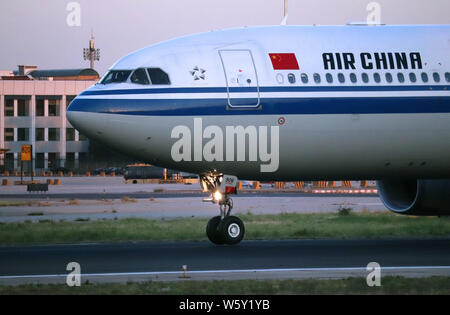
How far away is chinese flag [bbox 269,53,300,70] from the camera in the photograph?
22641 millimetres

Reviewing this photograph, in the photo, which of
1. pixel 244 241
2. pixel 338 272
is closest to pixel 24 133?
pixel 244 241

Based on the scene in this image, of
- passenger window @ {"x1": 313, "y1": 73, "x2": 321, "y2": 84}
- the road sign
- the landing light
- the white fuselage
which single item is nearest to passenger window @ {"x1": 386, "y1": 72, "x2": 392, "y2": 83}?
the white fuselage

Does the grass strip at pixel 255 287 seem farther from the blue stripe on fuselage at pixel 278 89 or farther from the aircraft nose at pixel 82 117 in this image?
the blue stripe on fuselage at pixel 278 89

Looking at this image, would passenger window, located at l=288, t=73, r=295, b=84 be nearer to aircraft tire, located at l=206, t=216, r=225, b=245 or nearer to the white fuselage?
the white fuselage

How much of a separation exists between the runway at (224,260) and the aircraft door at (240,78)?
3.87 m

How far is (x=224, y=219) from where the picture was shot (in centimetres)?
2284

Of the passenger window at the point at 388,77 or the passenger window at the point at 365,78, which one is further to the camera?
the passenger window at the point at 388,77

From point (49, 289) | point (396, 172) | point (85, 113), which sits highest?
point (85, 113)

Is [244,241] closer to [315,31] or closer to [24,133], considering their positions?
[315,31]

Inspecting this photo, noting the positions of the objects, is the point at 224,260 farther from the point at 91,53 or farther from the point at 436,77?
the point at 91,53

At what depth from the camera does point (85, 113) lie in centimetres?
2155

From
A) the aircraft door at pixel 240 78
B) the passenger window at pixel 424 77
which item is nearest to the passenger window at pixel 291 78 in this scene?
the aircraft door at pixel 240 78

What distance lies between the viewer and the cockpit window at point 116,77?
72.7 feet

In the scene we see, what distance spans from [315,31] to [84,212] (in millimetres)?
19111
